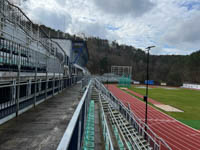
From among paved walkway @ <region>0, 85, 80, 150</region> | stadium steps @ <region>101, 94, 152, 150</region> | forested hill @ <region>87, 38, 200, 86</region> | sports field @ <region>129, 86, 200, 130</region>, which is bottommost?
sports field @ <region>129, 86, 200, 130</region>

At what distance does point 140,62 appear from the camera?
12538 cm

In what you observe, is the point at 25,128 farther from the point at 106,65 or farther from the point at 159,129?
the point at 106,65

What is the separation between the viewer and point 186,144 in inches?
396

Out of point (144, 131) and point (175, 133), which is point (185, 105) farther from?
point (144, 131)

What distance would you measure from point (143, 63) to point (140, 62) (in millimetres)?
3206

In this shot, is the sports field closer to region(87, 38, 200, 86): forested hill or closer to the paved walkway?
the paved walkway

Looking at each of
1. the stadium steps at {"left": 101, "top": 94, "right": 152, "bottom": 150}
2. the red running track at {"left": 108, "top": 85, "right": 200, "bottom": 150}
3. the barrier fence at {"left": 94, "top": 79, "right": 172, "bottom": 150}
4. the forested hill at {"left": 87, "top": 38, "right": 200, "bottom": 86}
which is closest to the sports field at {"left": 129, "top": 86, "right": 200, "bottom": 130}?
the red running track at {"left": 108, "top": 85, "right": 200, "bottom": 150}

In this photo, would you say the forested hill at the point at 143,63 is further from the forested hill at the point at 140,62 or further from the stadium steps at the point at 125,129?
the stadium steps at the point at 125,129

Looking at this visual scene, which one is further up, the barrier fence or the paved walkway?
the paved walkway

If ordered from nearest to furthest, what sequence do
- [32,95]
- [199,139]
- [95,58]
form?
[32,95] < [199,139] < [95,58]

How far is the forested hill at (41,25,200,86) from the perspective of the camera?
77.3 m

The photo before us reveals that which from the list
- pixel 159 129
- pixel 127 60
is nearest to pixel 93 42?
pixel 127 60

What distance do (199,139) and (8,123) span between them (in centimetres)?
1380

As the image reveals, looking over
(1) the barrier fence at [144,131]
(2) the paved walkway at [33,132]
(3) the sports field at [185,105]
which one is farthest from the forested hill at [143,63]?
(2) the paved walkway at [33,132]
